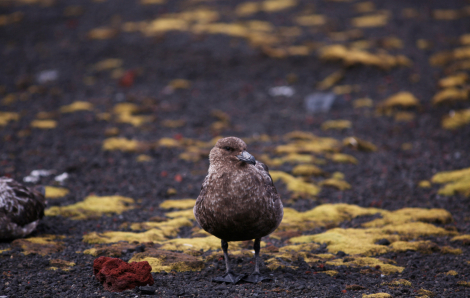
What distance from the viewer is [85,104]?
1895cm

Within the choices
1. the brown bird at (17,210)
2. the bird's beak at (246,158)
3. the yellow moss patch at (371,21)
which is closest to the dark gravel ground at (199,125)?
the brown bird at (17,210)

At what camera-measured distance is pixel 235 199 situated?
21.0 feet

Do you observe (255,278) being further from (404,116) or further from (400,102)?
(400,102)

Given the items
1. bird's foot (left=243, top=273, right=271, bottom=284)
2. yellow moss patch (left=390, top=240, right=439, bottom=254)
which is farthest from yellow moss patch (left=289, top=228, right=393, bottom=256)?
bird's foot (left=243, top=273, right=271, bottom=284)

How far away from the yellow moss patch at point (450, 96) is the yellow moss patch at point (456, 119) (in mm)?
884

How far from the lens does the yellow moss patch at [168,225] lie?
9609mm

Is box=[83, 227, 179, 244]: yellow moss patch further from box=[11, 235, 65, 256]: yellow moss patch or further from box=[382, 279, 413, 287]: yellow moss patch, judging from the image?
box=[382, 279, 413, 287]: yellow moss patch

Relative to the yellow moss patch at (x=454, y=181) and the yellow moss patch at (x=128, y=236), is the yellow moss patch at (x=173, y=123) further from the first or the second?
the yellow moss patch at (x=454, y=181)

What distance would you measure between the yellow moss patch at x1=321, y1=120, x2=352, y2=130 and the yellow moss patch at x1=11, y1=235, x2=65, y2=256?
484 inches

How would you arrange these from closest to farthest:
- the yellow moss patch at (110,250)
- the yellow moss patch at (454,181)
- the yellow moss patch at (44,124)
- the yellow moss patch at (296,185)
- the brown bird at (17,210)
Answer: the yellow moss patch at (110,250)
the brown bird at (17,210)
the yellow moss patch at (454,181)
the yellow moss patch at (296,185)
the yellow moss patch at (44,124)

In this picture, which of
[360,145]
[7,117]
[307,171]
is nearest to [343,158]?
[360,145]

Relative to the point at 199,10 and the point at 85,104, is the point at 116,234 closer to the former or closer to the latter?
the point at 85,104

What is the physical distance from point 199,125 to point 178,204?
6.88 metres

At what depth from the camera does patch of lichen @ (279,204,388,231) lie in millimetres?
10188
